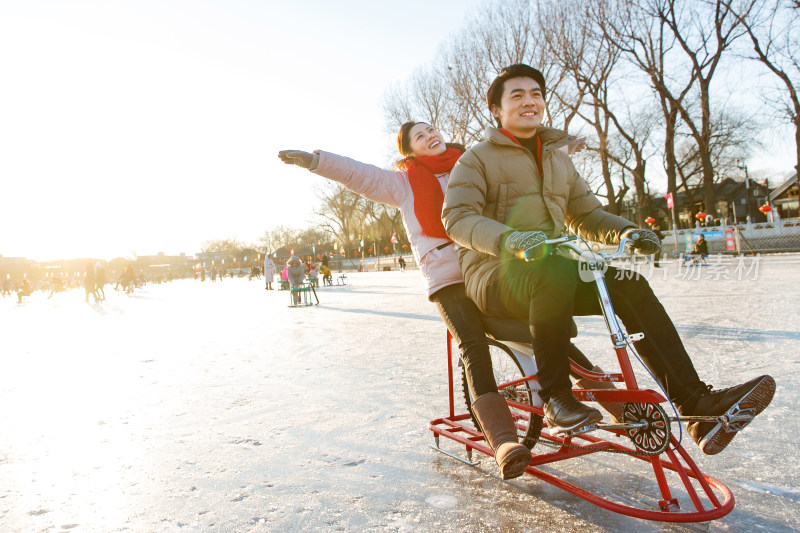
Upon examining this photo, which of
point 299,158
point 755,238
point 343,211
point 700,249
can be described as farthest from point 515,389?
point 343,211

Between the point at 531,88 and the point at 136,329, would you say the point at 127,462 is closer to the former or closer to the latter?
the point at 531,88

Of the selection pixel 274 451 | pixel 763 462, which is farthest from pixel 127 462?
pixel 763 462

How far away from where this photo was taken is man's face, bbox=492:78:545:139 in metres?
2.60

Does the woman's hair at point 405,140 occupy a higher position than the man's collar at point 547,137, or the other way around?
the woman's hair at point 405,140

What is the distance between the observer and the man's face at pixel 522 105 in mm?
2600

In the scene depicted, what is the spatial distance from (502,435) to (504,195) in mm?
1013

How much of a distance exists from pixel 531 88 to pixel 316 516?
2044 mm

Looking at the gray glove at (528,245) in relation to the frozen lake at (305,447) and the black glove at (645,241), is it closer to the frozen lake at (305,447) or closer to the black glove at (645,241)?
the black glove at (645,241)

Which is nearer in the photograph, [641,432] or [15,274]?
[641,432]

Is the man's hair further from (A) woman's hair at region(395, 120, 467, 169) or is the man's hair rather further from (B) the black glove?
(B) the black glove

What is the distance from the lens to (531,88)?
2617 mm

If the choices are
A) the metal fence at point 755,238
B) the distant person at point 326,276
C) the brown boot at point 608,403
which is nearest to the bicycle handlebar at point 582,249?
the brown boot at point 608,403

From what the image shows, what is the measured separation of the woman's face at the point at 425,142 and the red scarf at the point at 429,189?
5cm

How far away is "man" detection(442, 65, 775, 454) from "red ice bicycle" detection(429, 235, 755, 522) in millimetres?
82
